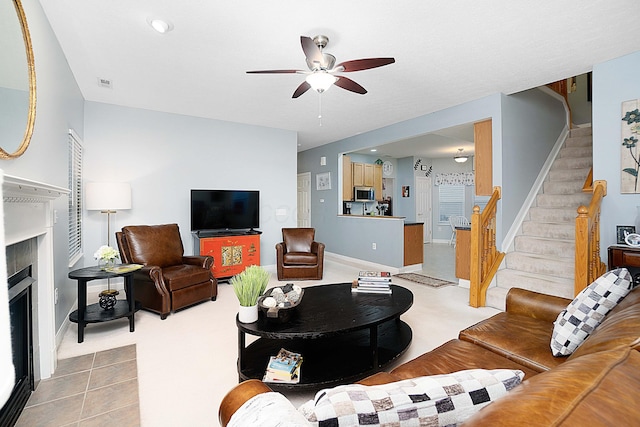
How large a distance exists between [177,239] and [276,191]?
2147 mm

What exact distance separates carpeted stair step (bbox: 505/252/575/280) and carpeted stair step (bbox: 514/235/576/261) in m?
0.10

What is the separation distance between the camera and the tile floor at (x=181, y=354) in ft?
5.63

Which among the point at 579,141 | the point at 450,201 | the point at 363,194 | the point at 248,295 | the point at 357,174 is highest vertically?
the point at 579,141

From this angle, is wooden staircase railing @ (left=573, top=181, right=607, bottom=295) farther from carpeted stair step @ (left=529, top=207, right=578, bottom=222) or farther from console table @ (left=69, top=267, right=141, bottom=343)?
console table @ (left=69, top=267, right=141, bottom=343)

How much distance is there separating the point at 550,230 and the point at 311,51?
3.75m

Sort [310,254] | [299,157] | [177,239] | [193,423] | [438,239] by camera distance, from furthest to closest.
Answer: [438,239], [299,157], [310,254], [177,239], [193,423]

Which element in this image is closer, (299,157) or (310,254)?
(310,254)

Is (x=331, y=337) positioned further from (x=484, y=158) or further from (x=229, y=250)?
(x=484, y=158)

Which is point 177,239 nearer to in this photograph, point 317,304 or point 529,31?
point 317,304

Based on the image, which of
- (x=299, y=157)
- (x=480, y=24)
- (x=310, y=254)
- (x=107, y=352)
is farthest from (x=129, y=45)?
(x=299, y=157)

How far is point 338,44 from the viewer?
2609 mm

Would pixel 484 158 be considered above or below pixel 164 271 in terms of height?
above

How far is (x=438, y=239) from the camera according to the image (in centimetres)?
909

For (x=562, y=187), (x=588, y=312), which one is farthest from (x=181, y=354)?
(x=562, y=187)
